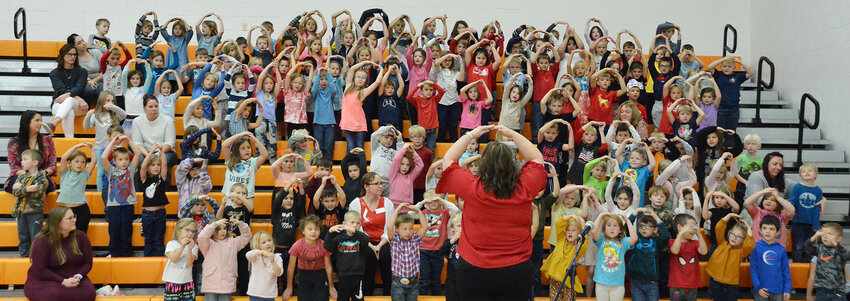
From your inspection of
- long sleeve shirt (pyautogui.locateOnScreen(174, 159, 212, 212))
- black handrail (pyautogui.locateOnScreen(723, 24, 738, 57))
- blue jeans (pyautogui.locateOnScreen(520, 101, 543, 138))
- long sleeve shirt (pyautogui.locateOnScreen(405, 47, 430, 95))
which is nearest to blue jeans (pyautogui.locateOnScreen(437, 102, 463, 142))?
long sleeve shirt (pyautogui.locateOnScreen(405, 47, 430, 95))

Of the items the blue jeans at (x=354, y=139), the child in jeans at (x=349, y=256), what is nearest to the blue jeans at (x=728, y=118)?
the blue jeans at (x=354, y=139)

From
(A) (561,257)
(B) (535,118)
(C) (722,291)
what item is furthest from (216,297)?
(C) (722,291)

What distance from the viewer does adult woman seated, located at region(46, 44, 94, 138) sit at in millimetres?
9086

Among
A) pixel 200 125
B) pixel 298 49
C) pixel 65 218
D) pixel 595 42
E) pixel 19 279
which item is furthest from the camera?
pixel 595 42

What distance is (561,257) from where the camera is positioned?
7383 millimetres

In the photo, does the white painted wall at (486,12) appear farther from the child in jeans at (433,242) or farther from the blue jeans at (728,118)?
the child in jeans at (433,242)

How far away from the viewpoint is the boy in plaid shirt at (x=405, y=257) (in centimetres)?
706

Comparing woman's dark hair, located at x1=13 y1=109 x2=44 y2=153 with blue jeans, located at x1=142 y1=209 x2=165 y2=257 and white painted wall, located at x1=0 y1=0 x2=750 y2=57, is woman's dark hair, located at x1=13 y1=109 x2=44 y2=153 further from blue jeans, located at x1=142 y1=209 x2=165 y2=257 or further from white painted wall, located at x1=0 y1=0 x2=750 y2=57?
white painted wall, located at x1=0 y1=0 x2=750 y2=57

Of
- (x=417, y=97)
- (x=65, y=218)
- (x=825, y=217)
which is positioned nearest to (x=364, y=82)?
(x=417, y=97)

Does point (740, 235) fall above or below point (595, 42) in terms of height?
below

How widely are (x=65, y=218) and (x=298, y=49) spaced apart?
4.31 meters

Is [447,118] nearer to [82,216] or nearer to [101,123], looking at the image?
[101,123]

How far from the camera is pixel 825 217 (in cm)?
913

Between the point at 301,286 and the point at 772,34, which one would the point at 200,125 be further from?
the point at 772,34
